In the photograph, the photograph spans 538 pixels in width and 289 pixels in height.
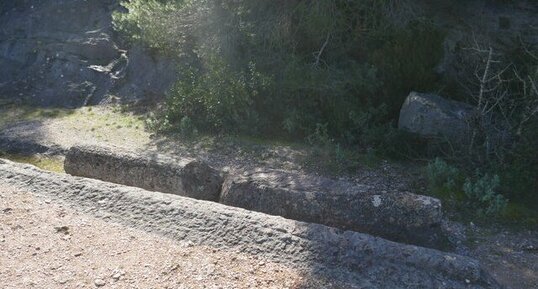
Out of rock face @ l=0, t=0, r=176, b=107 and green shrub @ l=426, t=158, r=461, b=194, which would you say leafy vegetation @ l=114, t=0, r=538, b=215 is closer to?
green shrub @ l=426, t=158, r=461, b=194

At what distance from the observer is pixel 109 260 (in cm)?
469

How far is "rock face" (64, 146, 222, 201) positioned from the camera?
609 cm

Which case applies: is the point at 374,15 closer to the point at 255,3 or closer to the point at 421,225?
the point at 255,3

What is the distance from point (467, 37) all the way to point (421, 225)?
5537mm

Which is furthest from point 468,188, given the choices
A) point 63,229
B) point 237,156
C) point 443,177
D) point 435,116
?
point 63,229

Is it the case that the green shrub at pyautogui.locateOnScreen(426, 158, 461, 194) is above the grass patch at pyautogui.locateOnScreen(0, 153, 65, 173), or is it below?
above

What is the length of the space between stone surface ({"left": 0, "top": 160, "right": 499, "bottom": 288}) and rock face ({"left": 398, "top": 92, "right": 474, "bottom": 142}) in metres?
3.17

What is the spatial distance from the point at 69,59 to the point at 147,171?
21.7 feet

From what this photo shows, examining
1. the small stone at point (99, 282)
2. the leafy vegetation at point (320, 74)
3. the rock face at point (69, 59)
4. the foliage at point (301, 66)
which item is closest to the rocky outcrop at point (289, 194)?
the small stone at point (99, 282)

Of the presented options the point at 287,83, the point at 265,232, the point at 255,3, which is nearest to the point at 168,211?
the point at 265,232

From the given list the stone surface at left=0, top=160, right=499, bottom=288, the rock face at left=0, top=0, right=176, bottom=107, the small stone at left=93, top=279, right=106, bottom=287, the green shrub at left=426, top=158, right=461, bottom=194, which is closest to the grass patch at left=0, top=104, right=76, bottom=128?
the rock face at left=0, top=0, right=176, bottom=107

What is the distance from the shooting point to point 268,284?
4.28 metres

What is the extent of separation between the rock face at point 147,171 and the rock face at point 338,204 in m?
0.33

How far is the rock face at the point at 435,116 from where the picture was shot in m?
7.30
